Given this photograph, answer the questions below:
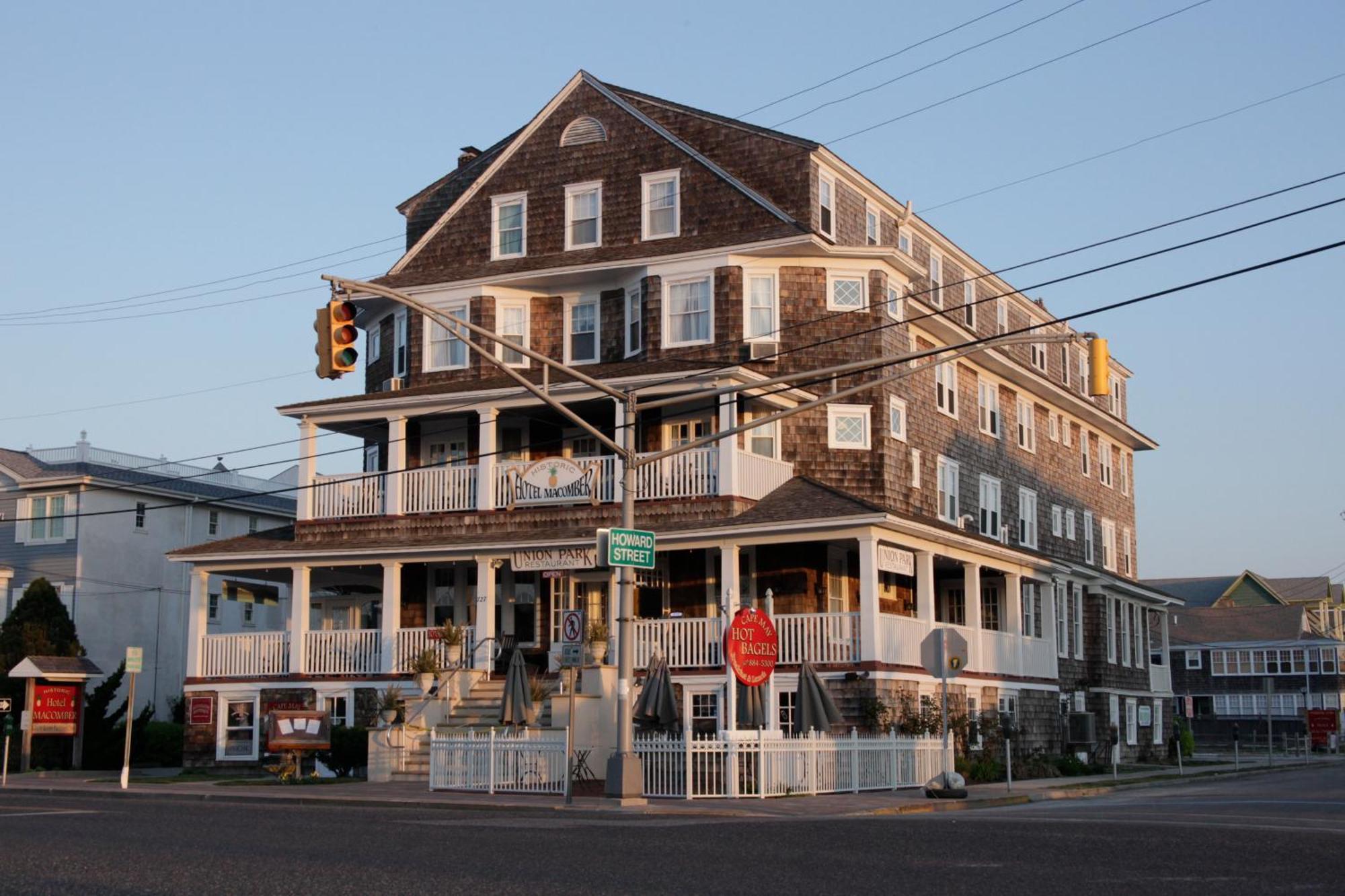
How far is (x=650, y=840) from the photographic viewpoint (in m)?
16.5

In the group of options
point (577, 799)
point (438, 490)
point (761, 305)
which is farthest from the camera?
point (438, 490)

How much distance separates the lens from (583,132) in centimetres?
3953

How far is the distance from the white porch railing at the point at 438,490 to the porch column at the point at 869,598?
31.1 ft

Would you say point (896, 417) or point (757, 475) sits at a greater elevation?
point (896, 417)

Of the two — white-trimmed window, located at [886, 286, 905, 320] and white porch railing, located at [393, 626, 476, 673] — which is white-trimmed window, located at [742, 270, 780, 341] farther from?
white porch railing, located at [393, 626, 476, 673]

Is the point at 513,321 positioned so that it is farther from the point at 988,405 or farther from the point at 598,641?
the point at 988,405

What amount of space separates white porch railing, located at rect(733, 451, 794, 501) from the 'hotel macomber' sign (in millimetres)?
3262

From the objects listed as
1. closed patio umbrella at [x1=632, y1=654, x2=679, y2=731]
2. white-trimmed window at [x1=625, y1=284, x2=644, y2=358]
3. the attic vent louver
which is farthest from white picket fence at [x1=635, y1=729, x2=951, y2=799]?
the attic vent louver

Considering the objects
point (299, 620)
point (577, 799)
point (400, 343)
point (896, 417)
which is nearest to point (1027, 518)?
point (896, 417)

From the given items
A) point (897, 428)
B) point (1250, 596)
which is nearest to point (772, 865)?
point (897, 428)

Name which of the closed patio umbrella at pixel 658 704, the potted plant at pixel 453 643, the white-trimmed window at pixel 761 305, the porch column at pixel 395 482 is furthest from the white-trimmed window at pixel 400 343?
the closed patio umbrella at pixel 658 704

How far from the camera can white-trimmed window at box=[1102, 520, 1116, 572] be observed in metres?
52.9

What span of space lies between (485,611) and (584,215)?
10.5 m

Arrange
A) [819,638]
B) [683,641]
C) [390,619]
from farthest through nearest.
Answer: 1. [390,619]
2. [683,641]
3. [819,638]
